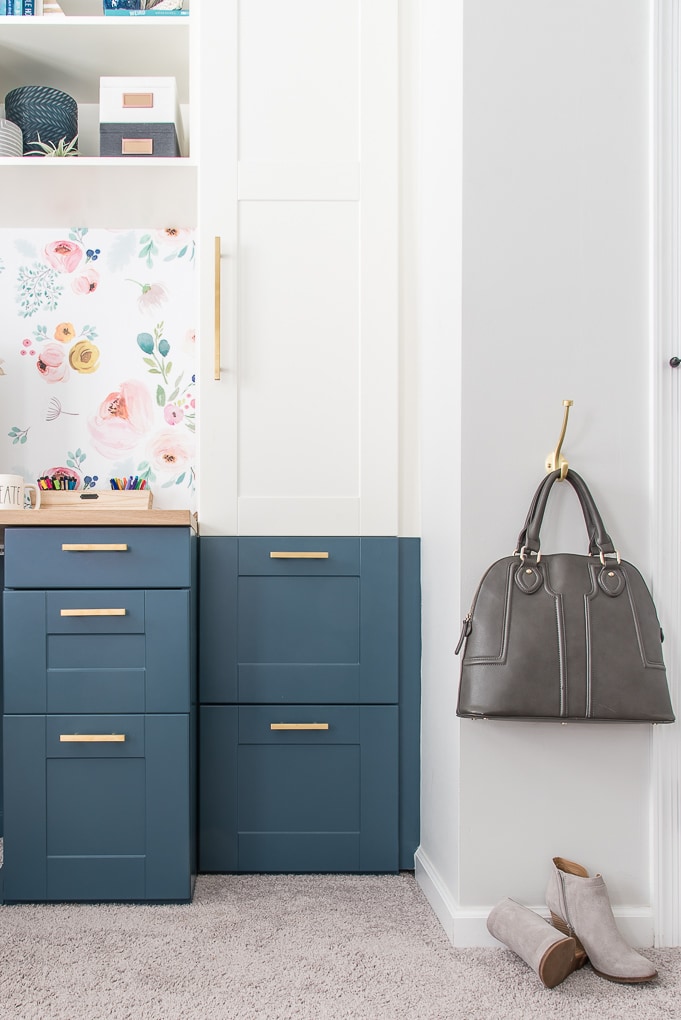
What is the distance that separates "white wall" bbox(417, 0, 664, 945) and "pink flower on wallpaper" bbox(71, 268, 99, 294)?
1.11 m

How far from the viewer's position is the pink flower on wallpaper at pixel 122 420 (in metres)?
2.28

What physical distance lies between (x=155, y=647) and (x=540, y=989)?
94cm

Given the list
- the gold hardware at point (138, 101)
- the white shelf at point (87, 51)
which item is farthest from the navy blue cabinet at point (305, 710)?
the white shelf at point (87, 51)

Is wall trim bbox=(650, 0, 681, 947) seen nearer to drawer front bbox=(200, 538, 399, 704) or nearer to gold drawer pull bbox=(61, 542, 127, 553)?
drawer front bbox=(200, 538, 399, 704)

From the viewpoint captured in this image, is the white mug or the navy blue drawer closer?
the navy blue drawer

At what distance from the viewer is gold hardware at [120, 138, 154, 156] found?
6.68 feet

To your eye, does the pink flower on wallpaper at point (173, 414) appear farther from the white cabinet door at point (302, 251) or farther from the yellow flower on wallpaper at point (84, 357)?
the white cabinet door at point (302, 251)

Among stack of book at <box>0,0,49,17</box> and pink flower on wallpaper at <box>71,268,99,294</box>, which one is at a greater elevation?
stack of book at <box>0,0,49,17</box>

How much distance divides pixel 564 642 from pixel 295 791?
0.79 meters

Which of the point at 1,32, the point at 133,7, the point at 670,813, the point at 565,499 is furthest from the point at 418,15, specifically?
the point at 670,813

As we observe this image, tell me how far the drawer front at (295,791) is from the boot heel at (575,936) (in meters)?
0.51

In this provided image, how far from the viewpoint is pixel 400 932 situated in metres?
1.61

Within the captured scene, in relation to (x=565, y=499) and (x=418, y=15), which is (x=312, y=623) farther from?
(x=418, y=15)

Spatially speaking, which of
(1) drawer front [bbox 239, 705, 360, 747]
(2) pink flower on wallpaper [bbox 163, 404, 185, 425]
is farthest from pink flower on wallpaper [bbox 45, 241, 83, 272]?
(1) drawer front [bbox 239, 705, 360, 747]
